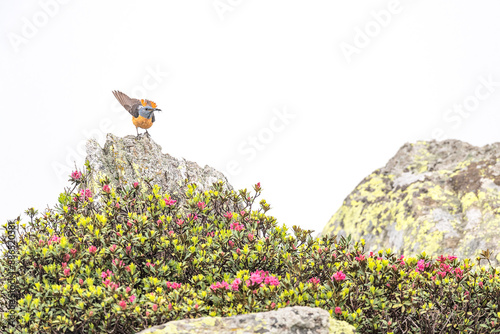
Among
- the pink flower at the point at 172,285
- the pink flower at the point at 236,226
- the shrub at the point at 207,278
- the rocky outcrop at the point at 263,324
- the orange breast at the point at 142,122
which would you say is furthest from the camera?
the orange breast at the point at 142,122

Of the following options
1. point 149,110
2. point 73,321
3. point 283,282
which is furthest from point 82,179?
point 283,282

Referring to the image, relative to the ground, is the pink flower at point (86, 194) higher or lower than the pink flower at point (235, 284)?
higher

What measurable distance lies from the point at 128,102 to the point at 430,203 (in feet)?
24.8

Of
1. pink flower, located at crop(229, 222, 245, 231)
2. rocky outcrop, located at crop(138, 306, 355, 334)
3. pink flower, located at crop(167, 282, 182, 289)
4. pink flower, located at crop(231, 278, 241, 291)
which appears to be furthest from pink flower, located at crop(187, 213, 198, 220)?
rocky outcrop, located at crop(138, 306, 355, 334)

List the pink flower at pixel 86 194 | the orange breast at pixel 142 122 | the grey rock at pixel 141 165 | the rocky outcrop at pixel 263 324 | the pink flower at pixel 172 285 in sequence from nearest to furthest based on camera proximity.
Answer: the rocky outcrop at pixel 263 324 → the pink flower at pixel 172 285 → the pink flower at pixel 86 194 → the grey rock at pixel 141 165 → the orange breast at pixel 142 122

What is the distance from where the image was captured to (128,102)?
34.6 ft

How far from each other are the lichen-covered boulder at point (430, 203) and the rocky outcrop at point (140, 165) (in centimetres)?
448

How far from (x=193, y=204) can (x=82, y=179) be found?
245 centimetres

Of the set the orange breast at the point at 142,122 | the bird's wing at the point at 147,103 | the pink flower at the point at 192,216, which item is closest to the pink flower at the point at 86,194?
the pink flower at the point at 192,216

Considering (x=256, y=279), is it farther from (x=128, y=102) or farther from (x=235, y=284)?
(x=128, y=102)

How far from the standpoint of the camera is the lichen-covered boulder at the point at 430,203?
1041 cm

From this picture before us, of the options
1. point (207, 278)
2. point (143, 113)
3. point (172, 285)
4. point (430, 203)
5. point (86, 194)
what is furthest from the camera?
point (430, 203)

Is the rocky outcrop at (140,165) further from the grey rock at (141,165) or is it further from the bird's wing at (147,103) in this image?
the bird's wing at (147,103)

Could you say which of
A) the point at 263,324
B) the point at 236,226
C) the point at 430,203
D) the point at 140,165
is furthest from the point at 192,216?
the point at 430,203
